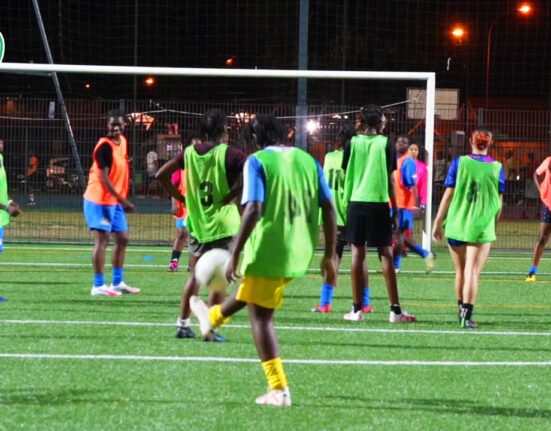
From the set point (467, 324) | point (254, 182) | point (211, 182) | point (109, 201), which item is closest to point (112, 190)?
point (109, 201)

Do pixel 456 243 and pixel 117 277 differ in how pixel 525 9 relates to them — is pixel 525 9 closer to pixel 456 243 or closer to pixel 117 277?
pixel 117 277

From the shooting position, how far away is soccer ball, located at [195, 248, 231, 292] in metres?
7.02

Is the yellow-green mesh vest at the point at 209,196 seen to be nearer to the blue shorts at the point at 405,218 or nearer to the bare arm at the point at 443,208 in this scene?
the bare arm at the point at 443,208

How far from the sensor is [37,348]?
880cm

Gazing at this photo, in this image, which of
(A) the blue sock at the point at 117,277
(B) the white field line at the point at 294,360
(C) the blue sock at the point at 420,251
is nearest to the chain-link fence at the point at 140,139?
(C) the blue sock at the point at 420,251

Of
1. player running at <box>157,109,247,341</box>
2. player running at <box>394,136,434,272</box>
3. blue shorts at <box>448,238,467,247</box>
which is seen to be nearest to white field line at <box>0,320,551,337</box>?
blue shorts at <box>448,238,467,247</box>

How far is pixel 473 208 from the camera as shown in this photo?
10.6 metres

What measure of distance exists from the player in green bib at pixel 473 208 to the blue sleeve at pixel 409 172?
5.20 metres

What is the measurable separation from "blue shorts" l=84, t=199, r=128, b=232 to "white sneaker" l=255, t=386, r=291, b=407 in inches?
266

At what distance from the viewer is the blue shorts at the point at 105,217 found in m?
13.2

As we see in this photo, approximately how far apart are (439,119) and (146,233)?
6.01 meters

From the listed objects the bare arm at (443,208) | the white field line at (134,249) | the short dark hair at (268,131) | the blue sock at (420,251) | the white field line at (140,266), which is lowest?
the white field line at (134,249)

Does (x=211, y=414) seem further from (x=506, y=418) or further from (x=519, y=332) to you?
(x=519, y=332)

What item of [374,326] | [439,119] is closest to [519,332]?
[374,326]
